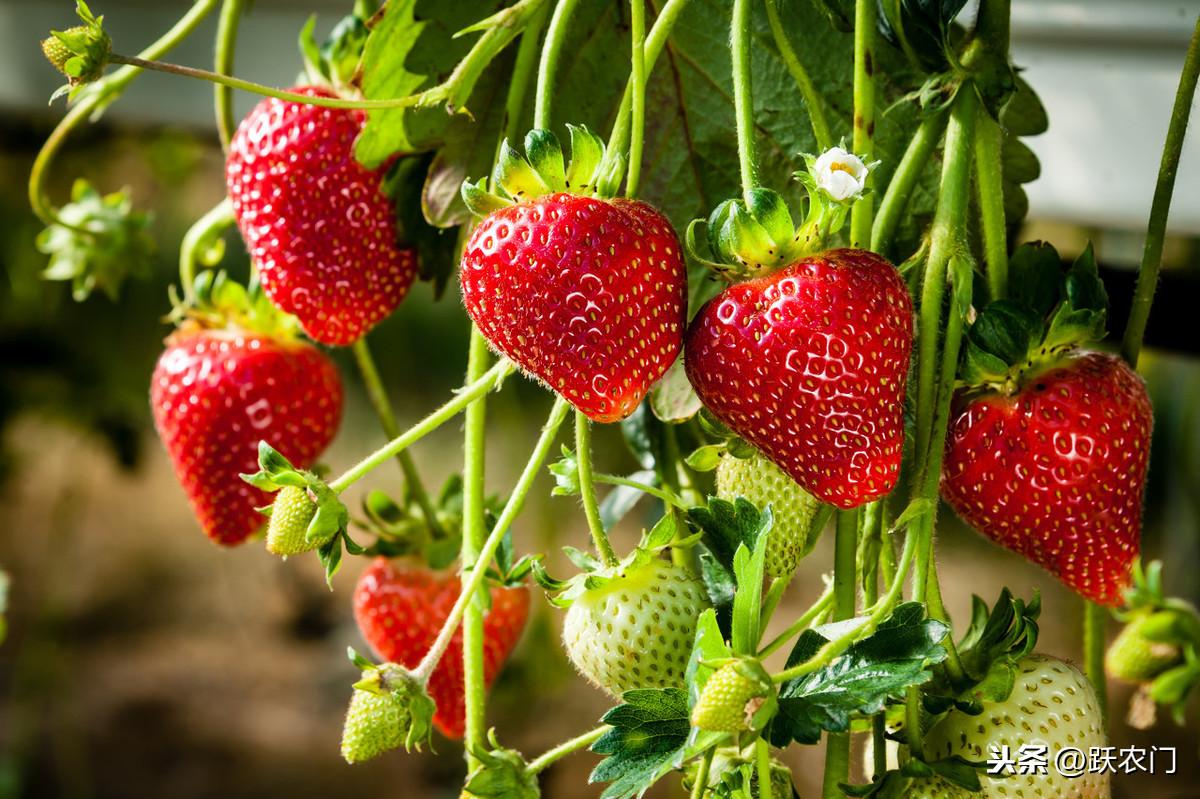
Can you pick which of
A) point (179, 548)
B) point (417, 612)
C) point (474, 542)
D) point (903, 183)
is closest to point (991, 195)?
point (903, 183)

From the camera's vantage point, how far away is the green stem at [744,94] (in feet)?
1.33

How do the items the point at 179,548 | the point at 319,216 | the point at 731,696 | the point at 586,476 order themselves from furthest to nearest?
the point at 179,548 < the point at 319,216 < the point at 586,476 < the point at 731,696

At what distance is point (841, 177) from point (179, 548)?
1758 millimetres

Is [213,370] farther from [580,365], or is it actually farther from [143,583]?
[143,583]

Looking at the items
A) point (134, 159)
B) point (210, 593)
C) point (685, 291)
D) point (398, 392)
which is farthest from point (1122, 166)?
point (210, 593)

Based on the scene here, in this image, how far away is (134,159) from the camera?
1.60 m

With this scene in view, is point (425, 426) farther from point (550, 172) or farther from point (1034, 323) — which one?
point (1034, 323)

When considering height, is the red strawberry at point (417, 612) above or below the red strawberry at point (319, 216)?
below

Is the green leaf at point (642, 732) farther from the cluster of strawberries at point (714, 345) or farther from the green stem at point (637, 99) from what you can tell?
the green stem at point (637, 99)

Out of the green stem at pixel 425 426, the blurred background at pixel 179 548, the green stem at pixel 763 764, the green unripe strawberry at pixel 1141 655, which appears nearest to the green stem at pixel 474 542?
the green stem at pixel 425 426

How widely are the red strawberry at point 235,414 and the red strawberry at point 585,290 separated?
0.28 m

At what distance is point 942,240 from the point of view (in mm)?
431

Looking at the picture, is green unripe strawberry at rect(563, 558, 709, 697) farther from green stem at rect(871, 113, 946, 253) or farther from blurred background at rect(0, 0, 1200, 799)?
blurred background at rect(0, 0, 1200, 799)

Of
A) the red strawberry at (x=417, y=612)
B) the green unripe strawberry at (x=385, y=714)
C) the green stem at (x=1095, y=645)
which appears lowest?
the red strawberry at (x=417, y=612)
